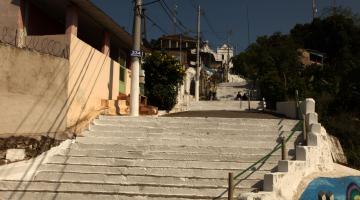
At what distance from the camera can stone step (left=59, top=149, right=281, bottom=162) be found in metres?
9.75

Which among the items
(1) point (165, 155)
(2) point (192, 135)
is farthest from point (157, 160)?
(2) point (192, 135)

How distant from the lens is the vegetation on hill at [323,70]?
19069mm

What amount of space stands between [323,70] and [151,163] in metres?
29.7

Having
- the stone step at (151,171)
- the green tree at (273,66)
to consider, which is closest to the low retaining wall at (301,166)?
the stone step at (151,171)

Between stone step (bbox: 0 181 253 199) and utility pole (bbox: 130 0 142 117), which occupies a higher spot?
utility pole (bbox: 130 0 142 117)

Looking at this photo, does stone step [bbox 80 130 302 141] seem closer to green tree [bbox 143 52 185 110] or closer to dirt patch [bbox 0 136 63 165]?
dirt patch [bbox 0 136 63 165]

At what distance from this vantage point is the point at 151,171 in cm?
931

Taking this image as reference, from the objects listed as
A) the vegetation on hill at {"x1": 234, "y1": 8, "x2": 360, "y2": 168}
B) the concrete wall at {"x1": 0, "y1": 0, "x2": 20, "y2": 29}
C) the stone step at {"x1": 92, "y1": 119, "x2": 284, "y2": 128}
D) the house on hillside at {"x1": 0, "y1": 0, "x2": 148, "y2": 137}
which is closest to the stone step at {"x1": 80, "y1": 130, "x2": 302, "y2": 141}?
the stone step at {"x1": 92, "y1": 119, "x2": 284, "y2": 128}

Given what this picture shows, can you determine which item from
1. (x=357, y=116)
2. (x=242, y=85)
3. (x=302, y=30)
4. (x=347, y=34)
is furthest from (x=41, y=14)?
(x=302, y=30)

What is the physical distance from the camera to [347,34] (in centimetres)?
4966

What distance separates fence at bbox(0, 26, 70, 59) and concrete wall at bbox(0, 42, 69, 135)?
1.39ft

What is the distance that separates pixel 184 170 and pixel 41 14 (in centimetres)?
807

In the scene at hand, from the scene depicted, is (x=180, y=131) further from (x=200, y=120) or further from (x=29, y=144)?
(x=29, y=144)

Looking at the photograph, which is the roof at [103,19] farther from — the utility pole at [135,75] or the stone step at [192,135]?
the stone step at [192,135]
